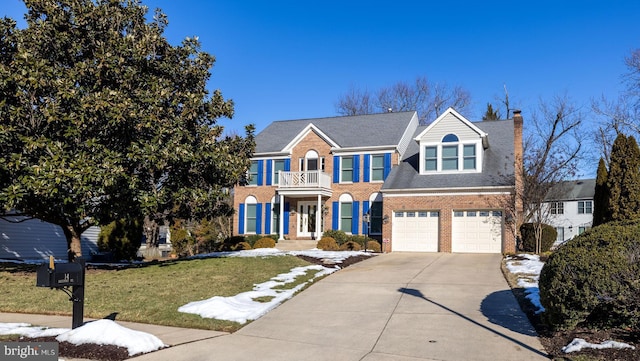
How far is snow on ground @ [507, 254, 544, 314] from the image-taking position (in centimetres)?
1076

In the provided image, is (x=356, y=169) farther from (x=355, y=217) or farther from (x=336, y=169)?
(x=355, y=217)

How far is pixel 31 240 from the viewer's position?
2402 cm

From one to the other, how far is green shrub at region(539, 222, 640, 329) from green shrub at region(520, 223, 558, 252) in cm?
1539

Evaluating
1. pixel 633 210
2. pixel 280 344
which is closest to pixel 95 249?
pixel 280 344

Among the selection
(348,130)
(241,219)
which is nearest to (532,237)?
(348,130)

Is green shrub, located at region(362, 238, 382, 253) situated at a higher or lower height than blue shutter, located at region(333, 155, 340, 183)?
lower

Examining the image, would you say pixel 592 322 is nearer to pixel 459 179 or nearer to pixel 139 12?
pixel 139 12

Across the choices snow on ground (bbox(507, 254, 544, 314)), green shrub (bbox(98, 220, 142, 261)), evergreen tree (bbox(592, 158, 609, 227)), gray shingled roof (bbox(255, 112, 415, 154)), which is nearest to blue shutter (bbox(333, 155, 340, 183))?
gray shingled roof (bbox(255, 112, 415, 154))

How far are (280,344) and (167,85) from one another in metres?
10.1

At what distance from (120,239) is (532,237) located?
60.8ft

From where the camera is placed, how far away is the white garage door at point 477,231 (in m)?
23.5

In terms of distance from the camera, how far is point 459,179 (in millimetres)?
24656

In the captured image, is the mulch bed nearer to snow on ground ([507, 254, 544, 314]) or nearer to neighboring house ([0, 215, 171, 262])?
snow on ground ([507, 254, 544, 314])

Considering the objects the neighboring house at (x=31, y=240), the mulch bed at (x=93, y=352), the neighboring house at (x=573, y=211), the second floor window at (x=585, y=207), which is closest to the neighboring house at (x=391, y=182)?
the neighboring house at (x=31, y=240)
